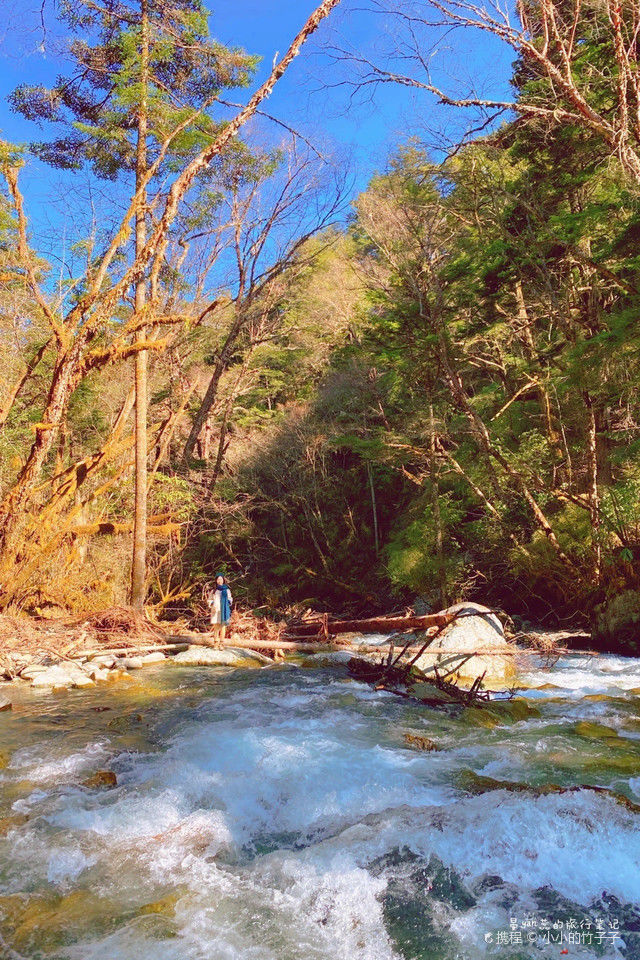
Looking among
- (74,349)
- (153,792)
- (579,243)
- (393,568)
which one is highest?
(579,243)

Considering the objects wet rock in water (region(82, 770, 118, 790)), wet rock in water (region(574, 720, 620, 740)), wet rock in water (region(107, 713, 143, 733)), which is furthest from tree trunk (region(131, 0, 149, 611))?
wet rock in water (region(574, 720, 620, 740))

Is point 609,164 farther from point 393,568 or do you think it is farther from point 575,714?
point 393,568

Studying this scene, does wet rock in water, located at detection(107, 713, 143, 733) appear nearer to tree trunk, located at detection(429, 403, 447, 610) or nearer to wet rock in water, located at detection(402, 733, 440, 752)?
wet rock in water, located at detection(402, 733, 440, 752)

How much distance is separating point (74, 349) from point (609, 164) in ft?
29.7

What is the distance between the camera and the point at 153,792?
441cm

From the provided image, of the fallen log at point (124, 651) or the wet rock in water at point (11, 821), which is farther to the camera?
the fallen log at point (124, 651)

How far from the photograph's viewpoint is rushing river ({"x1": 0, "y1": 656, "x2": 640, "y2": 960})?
2859 millimetres

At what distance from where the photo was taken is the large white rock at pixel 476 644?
8.59 metres

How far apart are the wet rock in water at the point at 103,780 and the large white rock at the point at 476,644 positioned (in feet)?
16.8

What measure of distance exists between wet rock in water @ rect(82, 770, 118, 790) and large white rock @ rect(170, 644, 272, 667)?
5.25 metres

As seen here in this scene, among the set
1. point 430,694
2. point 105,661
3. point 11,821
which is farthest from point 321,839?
point 105,661

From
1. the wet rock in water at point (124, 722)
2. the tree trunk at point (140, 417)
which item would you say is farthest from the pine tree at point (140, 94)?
the wet rock in water at point (124, 722)

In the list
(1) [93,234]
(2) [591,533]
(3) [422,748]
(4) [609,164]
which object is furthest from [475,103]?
(1) [93,234]

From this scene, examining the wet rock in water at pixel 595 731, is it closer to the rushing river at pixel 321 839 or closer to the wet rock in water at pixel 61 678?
the rushing river at pixel 321 839
